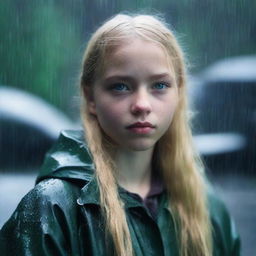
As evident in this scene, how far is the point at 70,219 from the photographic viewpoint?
1.83 meters

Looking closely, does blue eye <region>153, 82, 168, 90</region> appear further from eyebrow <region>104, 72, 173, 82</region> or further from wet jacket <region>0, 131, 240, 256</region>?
wet jacket <region>0, 131, 240, 256</region>

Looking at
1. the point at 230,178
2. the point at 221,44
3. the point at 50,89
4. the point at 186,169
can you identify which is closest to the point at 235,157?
the point at 230,178

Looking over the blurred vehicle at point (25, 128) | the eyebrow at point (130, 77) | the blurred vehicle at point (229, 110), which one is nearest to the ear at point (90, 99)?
the eyebrow at point (130, 77)

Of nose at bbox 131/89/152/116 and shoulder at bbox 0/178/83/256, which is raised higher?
nose at bbox 131/89/152/116

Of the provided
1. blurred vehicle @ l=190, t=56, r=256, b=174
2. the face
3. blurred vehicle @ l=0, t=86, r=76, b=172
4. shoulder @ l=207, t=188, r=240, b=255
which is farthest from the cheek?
blurred vehicle @ l=190, t=56, r=256, b=174

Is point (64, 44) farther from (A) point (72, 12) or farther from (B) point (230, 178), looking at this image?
(B) point (230, 178)

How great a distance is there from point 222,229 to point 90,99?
659 mm

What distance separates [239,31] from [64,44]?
1613 millimetres

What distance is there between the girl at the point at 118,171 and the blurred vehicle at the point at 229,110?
3224 mm

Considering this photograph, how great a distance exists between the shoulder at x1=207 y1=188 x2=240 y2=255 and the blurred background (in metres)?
2.55

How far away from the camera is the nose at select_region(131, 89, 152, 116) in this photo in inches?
73.4

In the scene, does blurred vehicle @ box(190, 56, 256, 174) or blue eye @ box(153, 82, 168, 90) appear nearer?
blue eye @ box(153, 82, 168, 90)

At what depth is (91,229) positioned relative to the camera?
1.85m

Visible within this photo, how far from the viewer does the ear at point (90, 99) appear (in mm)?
1997
